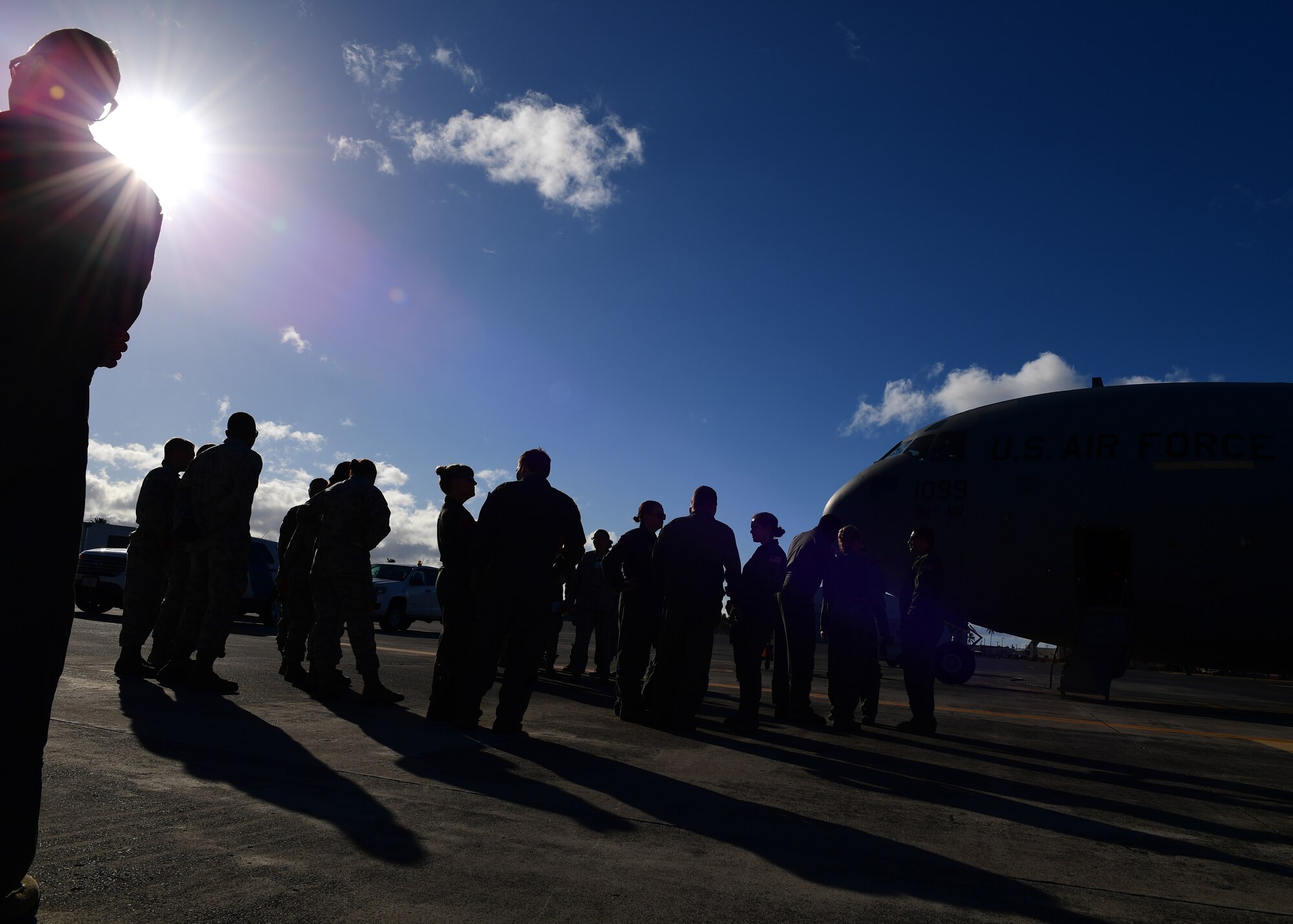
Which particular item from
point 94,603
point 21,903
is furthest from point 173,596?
point 94,603

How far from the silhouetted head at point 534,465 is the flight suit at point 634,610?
4.69 ft

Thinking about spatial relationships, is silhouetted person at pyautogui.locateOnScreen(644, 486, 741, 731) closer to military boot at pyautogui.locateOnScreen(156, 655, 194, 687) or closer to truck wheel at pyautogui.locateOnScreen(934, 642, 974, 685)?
military boot at pyautogui.locateOnScreen(156, 655, 194, 687)

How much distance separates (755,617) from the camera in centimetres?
667

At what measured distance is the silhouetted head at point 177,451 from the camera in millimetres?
7066

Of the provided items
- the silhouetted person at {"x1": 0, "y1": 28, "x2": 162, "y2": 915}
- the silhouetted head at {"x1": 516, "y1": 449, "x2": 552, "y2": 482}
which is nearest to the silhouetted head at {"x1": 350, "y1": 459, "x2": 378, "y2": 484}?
the silhouetted head at {"x1": 516, "y1": 449, "x2": 552, "y2": 482}

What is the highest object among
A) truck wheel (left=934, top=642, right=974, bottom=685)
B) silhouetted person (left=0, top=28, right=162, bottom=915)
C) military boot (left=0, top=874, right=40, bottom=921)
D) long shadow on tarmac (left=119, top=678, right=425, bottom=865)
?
silhouetted person (left=0, top=28, right=162, bottom=915)

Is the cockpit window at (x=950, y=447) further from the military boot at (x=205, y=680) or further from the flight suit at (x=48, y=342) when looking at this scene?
the flight suit at (x=48, y=342)

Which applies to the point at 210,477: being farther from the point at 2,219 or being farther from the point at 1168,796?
the point at 1168,796

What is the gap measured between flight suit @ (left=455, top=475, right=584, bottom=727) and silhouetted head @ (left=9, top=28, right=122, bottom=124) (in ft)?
12.0

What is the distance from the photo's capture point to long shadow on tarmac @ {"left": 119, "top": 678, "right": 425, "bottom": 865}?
2609 millimetres

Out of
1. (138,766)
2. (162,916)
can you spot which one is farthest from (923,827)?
(138,766)

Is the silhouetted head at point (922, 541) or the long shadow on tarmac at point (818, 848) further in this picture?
the silhouetted head at point (922, 541)

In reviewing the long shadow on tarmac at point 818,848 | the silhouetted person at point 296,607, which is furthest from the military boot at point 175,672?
the long shadow on tarmac at point 818,848

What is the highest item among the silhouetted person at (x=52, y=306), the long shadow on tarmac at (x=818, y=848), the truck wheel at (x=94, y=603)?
the silhouetted person at (x=52, y=306)
